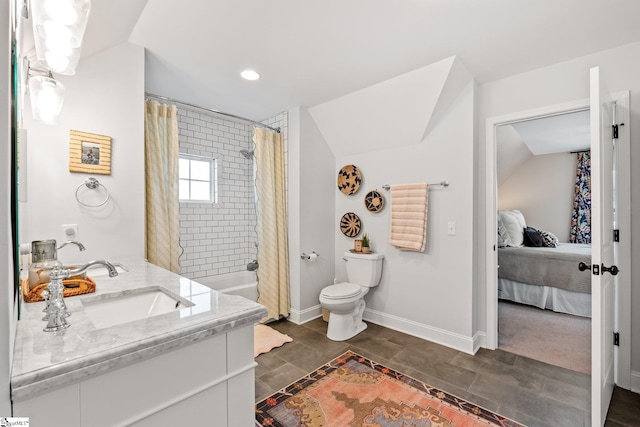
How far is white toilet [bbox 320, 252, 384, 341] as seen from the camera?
8.84 feet

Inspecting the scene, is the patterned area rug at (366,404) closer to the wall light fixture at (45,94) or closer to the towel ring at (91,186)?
the towel ring at (91,186)

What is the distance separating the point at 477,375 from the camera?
2.12 metres

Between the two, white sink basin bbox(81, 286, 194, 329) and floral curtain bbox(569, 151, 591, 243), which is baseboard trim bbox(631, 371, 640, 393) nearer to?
white sink basin bbox(81, 286, 194, 329)

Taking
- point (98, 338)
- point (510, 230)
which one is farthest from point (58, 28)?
point (510, 230)

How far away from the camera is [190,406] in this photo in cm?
86

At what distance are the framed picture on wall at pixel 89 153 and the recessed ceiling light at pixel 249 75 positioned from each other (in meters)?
1.14

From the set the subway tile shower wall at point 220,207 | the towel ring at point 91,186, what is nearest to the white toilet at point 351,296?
the subway tile shower wall at point 220,207

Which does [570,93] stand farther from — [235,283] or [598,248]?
[235,283]

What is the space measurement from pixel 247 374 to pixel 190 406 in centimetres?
19

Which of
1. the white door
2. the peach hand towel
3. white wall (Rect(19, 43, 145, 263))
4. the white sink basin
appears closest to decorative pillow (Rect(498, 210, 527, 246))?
the peach hand towel

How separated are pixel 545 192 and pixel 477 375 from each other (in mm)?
4602

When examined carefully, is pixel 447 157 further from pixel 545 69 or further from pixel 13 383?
pixel 13 383

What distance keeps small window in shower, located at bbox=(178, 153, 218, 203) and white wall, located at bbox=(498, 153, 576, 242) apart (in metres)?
5.25

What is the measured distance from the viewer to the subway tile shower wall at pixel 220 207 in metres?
3.24
